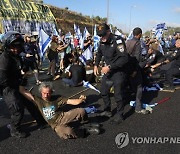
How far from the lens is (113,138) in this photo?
16.3ft

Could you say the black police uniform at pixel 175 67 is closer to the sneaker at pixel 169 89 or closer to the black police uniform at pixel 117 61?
the sneaker at pixel 169 89

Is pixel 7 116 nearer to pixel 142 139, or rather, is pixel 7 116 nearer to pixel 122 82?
pixel 122 82

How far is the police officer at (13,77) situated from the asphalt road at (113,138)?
36 centimetres

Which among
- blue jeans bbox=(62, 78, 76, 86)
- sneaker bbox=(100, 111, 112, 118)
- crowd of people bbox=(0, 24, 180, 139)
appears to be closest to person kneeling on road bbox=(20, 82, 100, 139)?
crowd of people bbox=(0, 24, 180, 139)

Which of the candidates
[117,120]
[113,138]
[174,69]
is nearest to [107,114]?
[117,120]

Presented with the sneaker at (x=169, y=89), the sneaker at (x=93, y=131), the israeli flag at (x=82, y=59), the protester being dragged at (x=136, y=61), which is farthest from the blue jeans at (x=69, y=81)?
the sneaker at (x=93, y=131)

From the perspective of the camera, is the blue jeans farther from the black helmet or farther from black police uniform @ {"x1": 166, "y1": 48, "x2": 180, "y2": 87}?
the black helmet

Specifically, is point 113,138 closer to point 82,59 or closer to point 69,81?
point 69,81

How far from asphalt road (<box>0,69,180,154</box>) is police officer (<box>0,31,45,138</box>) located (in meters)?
0.36

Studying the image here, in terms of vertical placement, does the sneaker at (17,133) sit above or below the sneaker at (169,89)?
above

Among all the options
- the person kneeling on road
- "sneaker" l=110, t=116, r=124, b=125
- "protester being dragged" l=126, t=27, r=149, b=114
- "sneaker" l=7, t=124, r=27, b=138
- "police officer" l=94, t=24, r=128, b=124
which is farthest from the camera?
"protester being dragged" l=126, t=27, r=149, b=114

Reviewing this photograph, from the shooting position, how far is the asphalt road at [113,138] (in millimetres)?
4523

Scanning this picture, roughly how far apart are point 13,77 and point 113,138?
2.01 metres

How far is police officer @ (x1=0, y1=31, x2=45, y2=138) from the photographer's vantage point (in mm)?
4668
